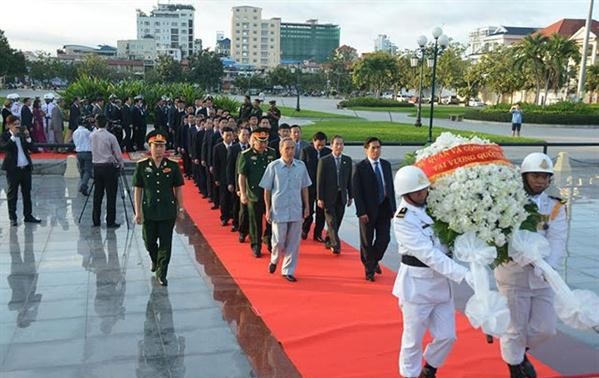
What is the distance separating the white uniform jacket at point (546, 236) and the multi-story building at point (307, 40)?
6840 inches

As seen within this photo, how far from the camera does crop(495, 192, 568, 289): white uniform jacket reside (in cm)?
407

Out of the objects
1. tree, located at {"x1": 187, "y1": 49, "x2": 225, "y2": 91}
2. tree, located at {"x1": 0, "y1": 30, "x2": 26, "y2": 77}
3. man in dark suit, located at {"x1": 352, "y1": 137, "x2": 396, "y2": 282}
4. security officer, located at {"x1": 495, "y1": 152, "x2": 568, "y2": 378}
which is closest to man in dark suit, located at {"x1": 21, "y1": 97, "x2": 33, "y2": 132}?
man in dark suit, located at {"x1": 352, "y1": 137, "x2": 396, "y2": 282}

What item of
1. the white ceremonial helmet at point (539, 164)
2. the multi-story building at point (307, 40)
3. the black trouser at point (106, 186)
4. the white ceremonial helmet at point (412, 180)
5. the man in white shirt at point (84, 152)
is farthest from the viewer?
the multi-story building at point (307, 40)

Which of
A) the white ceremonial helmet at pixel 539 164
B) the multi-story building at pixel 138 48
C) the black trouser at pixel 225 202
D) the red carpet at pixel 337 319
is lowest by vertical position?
the red carpet at pixel 337 319

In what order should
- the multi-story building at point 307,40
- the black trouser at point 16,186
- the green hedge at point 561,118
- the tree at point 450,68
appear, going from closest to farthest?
the black trouser at point 16,186 < the green hedge at point 561,118 < the tree at point 450,68 < the multi-story building at point 307,40

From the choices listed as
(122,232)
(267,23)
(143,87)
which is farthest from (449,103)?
(267,23)

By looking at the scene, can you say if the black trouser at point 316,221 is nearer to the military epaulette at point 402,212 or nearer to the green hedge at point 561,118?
the military epaulette at point 402,212

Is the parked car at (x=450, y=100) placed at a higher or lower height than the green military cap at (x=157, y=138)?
higher

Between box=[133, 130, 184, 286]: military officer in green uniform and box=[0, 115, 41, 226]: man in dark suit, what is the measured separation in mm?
3684

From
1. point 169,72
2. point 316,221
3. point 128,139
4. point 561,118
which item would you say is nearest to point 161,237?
point 316,221

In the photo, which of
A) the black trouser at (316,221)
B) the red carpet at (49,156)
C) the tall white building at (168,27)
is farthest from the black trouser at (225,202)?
the tall white building at (168,27)

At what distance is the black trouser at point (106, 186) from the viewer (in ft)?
29.8

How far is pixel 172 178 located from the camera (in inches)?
257

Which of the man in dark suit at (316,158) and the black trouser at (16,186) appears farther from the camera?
the black trouser at (16,186)
